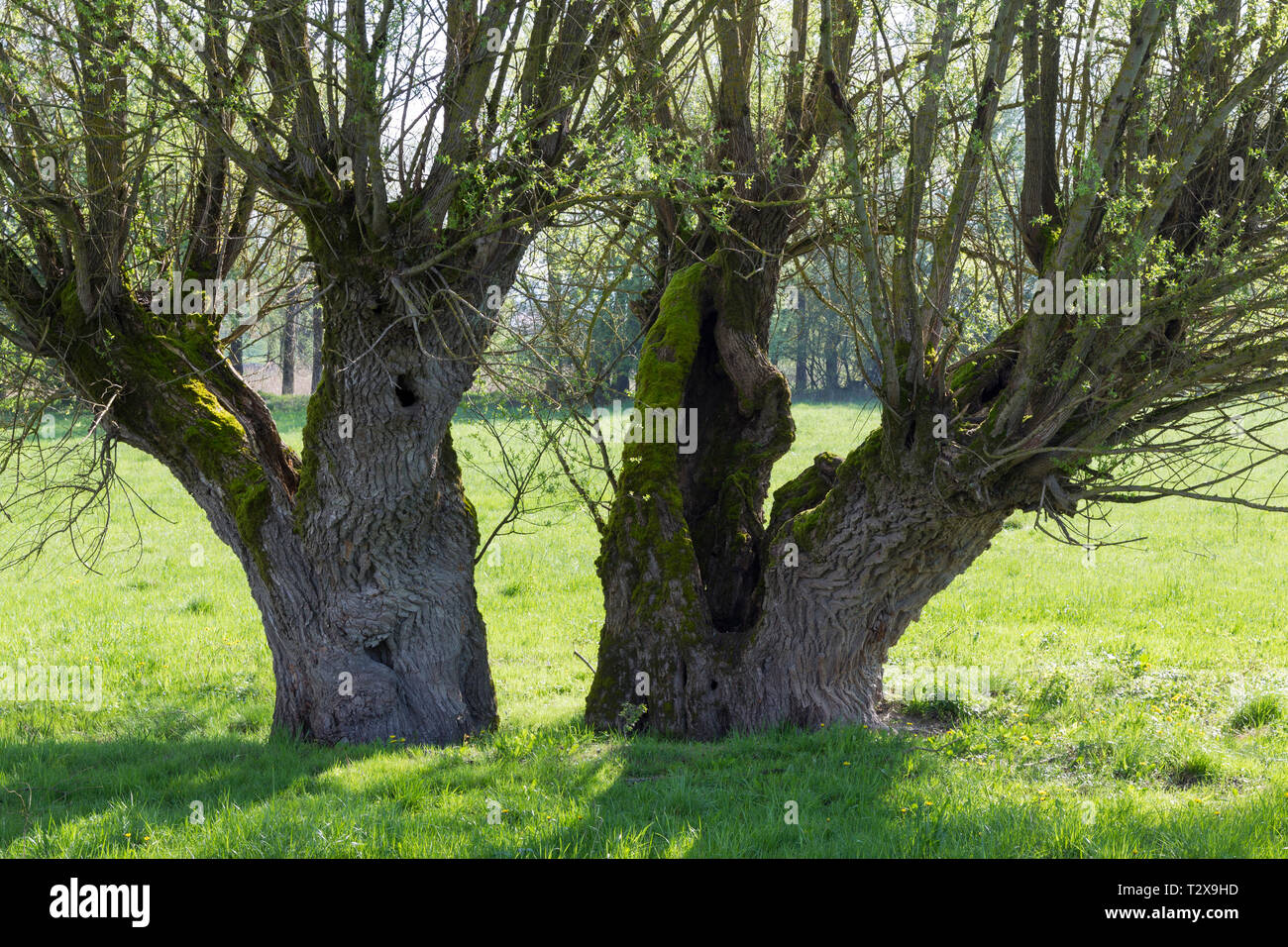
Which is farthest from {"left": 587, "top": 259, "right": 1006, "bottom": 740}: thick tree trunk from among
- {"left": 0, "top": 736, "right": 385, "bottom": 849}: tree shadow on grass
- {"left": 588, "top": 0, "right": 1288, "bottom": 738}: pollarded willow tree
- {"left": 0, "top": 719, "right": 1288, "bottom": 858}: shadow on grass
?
{"left": 0, "top": 736, "right": 385, "bottom": 849}: tree shadow on grass

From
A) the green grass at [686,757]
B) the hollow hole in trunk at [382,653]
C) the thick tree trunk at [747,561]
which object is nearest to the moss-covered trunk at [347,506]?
the hollow hole in trunk at [382,653]

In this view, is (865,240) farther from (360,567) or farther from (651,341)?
(360,567)

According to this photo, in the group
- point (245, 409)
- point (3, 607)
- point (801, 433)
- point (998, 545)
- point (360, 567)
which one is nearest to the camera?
point (360, 567)

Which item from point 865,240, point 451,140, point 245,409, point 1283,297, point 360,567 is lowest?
point 360,567

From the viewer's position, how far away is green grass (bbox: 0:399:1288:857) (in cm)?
475

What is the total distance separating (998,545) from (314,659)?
11944mm

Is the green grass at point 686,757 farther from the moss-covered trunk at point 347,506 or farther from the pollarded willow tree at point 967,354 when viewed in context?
the pollarded willow tree at point 967,354

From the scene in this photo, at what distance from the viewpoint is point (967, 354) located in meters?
6.97

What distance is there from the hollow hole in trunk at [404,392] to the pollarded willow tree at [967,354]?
Answer: 1.85 metres

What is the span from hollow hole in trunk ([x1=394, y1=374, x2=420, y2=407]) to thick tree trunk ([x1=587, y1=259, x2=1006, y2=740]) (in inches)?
72.4

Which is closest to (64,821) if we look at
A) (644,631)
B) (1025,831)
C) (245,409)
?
(245,409)

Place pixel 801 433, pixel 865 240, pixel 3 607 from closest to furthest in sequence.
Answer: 1. pixel 865 240
2. pixel 3 607
3. pixel 801 433

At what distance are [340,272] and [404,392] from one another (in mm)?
883

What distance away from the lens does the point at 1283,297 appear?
508 centimetres
